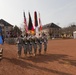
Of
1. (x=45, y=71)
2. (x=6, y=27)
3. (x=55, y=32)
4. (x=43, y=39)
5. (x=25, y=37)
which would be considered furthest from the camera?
(x=55, y=32)

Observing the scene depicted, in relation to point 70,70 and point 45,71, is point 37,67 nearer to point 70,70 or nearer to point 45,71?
point 45,71

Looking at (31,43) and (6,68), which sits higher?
(31,43)

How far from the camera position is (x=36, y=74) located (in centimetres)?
1072

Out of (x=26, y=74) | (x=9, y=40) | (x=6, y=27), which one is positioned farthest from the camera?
(x=6, y=27)

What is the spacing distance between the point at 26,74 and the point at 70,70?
277 centimetres

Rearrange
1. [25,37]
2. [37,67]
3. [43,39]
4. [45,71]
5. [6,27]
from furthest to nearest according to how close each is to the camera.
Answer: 1. [6,27]
2. [43,39]
3. [25,37]
4. [37,67]
5. [45,71]

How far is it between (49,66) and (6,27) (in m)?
73.9

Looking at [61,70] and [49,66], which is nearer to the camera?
[61,70]

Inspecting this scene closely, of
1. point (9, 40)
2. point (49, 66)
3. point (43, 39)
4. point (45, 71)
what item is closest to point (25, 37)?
point (43, 39)

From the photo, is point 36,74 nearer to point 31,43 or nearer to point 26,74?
point 26,74

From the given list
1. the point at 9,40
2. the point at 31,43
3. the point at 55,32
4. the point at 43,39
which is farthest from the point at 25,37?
the point at 55,32

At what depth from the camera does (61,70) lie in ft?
38.8

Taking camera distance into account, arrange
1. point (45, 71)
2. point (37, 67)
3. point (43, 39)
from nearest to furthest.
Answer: point (45, 71)
point (37, 67)
point (43, 39)

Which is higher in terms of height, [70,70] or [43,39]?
[43,39]
